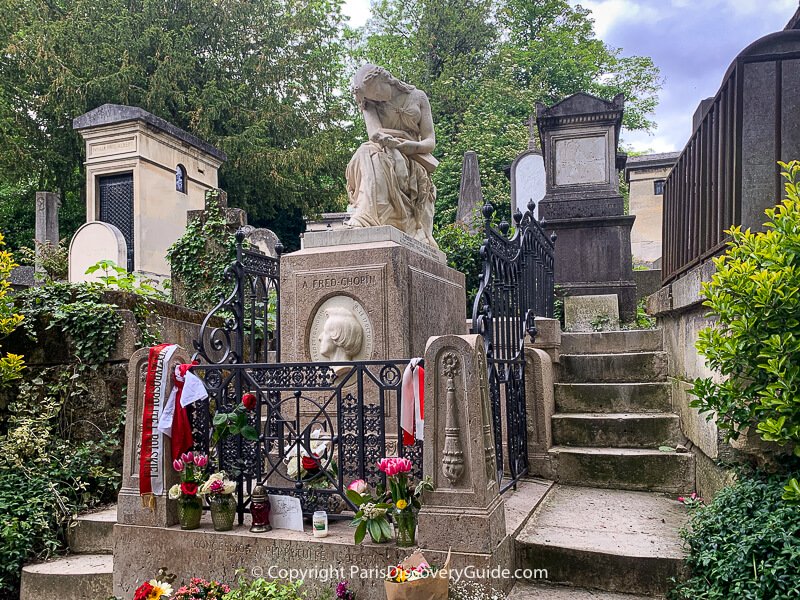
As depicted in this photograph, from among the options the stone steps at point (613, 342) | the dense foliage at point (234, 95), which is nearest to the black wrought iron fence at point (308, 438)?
the stone steps at point (613, 342)

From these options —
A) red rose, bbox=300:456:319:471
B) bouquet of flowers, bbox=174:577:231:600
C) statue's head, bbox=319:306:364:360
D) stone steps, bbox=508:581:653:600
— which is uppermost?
statue's head, bbox=319:306:364:360

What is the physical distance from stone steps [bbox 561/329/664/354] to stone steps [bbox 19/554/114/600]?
15.2ft

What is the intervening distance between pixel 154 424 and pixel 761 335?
3420mm

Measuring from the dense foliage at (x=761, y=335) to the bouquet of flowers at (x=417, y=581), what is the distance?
5.43ft

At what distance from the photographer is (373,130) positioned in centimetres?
505

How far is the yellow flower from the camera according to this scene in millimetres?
3248

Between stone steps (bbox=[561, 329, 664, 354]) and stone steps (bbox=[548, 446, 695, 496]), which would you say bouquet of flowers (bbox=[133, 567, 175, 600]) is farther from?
stone steps (bbox=[561, 329, 664, 354])

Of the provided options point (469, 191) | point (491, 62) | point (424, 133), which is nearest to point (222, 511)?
point (424, 133)

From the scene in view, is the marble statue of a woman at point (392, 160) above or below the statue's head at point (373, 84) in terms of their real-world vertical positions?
below

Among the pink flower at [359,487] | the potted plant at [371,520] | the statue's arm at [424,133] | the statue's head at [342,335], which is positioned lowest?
the potted plant at [371,520]

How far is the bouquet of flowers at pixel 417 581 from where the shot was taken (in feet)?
9.07

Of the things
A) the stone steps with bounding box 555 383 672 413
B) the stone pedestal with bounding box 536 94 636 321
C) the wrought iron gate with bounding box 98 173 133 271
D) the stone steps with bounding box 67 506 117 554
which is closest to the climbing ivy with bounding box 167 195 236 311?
the wrought iron gate with bounding box 98 173 133 271

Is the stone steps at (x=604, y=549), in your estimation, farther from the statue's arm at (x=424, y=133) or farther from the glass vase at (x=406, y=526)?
A: the statue's arm at (x=424, y=133)

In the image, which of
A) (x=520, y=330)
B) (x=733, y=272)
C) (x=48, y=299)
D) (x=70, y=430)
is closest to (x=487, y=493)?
(x=733, y=272)
